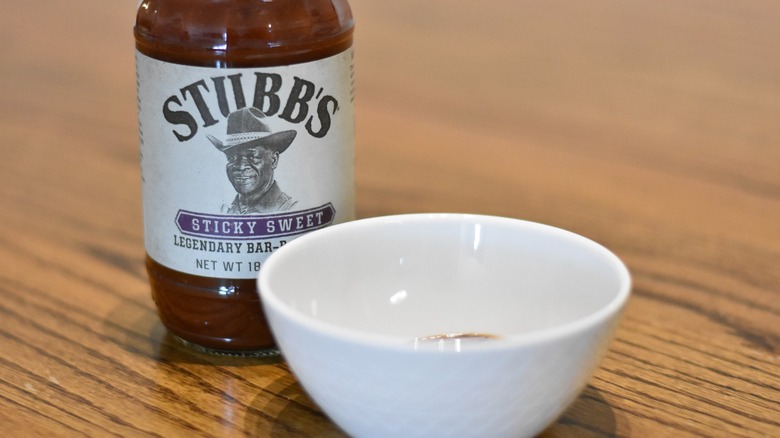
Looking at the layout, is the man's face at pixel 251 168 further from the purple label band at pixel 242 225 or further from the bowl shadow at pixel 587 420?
the bowl shadow at pixel 587 420

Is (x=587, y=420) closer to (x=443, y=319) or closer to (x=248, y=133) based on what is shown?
(x=443, y=319)

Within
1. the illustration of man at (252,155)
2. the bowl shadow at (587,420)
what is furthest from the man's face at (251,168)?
the bowl shadow at (587,420)

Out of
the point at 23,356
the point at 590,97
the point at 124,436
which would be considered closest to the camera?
the point at 124,436

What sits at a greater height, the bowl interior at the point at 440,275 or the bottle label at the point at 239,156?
the bottle label at the point at 239,156

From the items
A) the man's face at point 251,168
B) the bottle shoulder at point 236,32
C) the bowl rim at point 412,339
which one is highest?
the bottle shoulder at point 236,32

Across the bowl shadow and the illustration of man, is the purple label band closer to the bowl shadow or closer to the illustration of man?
the illustration of man

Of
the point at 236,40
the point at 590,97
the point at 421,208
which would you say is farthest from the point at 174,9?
the point at 590,97

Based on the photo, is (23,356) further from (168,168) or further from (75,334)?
(168,168)

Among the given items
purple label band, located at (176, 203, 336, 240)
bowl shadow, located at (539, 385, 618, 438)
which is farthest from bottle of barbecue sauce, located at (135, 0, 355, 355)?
bowl shadow, located at (539, 385, 618, 438)
